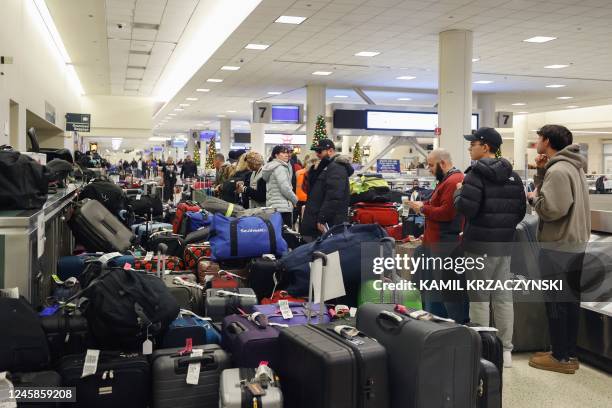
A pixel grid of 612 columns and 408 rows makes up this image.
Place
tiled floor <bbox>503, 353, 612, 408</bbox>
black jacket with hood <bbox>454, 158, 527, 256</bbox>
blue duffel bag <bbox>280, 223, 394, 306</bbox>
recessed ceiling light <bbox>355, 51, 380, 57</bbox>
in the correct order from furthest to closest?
recessed ceiling light <bbox>355, 51, 380, 57</bbox> → black jacket with hood <bbox>454, 158, 527, 256</bbox> → blue duffel bag <bbox>280, 223, 394, 306</bbox> → tiled floor <bbox>503, 353, 612, 408</bbox>

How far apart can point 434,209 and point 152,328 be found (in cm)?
265

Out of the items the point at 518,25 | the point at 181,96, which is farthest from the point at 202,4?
the point at 181,96

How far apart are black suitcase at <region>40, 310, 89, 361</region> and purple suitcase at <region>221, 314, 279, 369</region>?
→ 2.18 feet

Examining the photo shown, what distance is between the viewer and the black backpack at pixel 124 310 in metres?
2.64

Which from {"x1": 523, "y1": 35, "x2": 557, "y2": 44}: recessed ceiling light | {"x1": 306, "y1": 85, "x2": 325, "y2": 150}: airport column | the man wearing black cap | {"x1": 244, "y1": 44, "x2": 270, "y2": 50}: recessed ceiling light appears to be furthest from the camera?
{"x1": 306, "y1": 85, "x2": 325, "y2": 150}: airport column

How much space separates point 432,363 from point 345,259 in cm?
161

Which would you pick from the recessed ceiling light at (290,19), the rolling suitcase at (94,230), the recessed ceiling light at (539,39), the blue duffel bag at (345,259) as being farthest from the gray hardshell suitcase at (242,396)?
the recessed ceiling light at (539,39)

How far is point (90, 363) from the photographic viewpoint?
2531mm

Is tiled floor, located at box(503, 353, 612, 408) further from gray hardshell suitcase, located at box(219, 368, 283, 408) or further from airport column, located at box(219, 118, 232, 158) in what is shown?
airport column, located at box(219, 118, 232, 158)

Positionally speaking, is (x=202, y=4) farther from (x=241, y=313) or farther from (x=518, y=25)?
(x=241, y=313)

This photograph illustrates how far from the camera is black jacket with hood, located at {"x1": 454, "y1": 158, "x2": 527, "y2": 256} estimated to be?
161 inches

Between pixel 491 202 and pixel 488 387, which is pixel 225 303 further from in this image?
pixel 491 202

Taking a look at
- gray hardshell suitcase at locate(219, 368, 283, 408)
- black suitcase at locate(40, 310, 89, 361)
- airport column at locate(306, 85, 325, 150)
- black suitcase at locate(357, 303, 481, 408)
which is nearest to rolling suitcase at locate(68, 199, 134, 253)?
black suitcase at locate(40, 310, 89, 361)

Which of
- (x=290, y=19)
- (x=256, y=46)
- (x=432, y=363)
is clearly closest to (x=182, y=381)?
(x=432, y=363)
